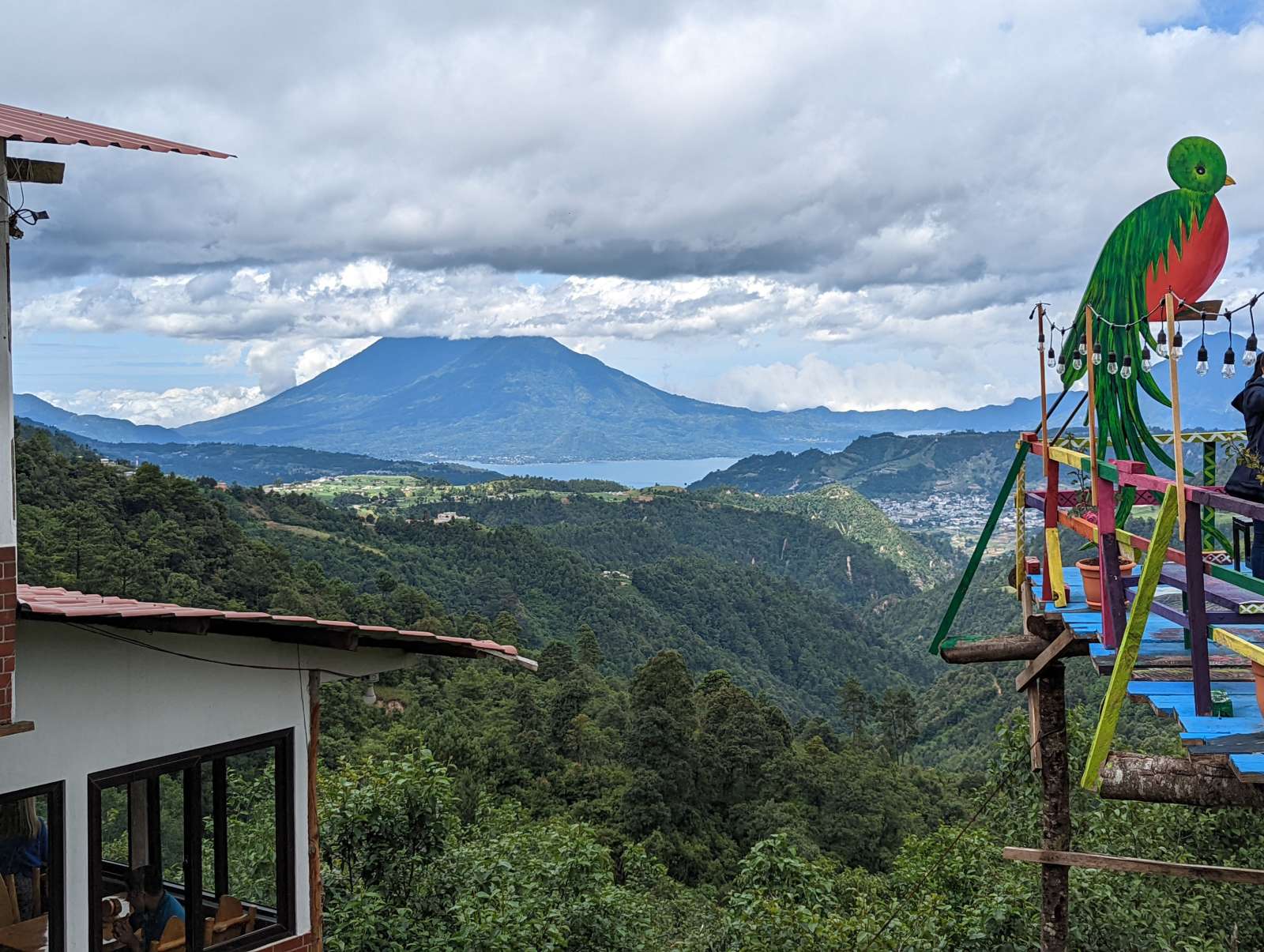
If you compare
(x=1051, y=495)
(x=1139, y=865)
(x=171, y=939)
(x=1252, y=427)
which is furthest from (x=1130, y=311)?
(x=171, y=939)

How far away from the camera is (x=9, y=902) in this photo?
15.5 feet

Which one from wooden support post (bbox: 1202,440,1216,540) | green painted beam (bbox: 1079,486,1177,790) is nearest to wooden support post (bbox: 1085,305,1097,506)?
green painted beam (bbox: 1079,486,1177,790)

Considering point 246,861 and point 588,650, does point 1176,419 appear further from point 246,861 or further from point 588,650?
point 588,650

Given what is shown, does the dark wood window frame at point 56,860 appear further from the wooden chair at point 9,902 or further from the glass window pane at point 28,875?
the wooden chair at point 9,902

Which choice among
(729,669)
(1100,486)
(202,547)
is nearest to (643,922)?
(1100,486)

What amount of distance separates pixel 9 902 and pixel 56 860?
319 mm

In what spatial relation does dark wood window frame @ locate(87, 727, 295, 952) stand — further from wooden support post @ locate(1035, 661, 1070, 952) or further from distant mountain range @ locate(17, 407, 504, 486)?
distant mountain range @ locate(17, 407, 504, 486)

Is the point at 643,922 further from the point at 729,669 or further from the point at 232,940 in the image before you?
the point at 729,669

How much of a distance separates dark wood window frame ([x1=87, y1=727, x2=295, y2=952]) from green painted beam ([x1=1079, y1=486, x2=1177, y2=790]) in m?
4.18

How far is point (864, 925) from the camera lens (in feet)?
30.5

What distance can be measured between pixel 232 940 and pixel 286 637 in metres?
1.57

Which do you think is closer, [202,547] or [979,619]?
[202,547]

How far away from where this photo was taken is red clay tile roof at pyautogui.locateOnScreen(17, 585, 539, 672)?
458 cm

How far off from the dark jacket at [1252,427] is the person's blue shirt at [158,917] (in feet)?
19.1
